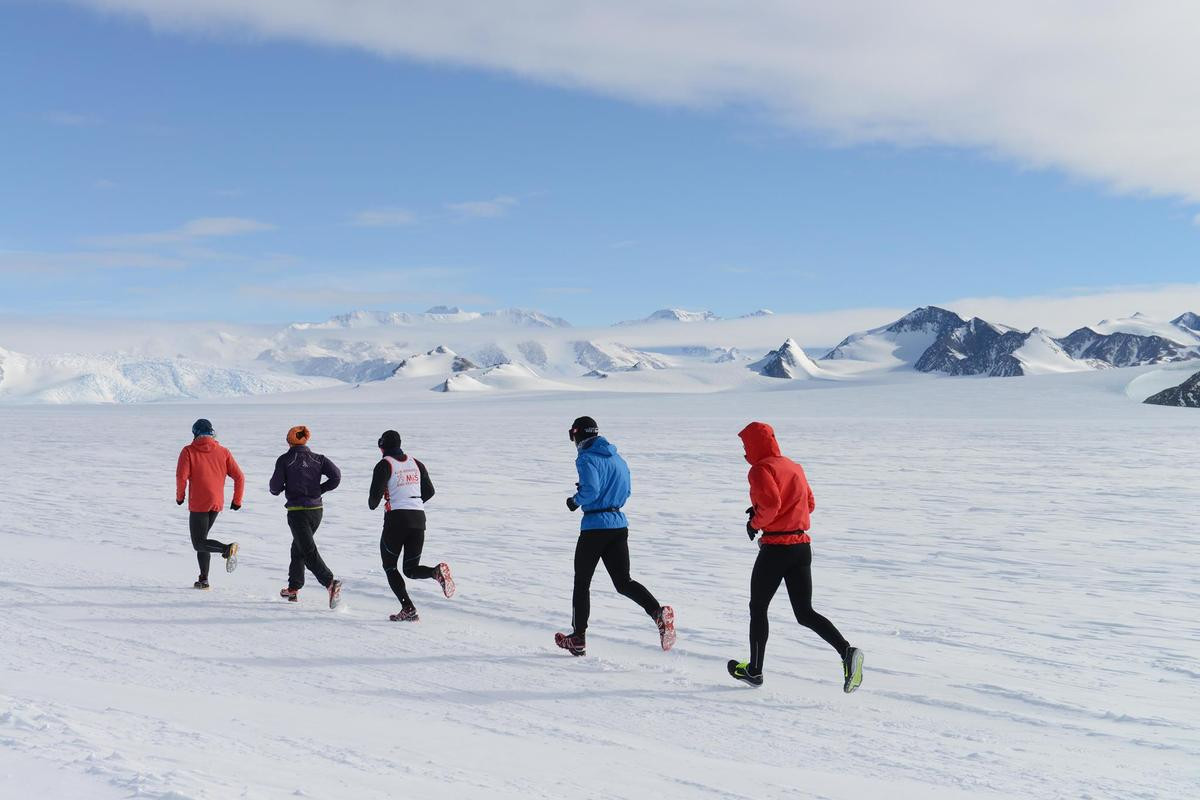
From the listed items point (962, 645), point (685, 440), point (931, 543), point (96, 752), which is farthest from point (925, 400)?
point (96, 752)

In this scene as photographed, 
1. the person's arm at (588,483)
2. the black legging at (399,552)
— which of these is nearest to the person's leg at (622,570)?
the person's arm at (588,483)

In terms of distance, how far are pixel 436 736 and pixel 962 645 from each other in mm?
4042

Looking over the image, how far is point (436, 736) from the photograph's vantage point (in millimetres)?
4797

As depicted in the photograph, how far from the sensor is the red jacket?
5473 mm

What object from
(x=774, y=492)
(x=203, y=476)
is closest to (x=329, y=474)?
(x=203, y=476)

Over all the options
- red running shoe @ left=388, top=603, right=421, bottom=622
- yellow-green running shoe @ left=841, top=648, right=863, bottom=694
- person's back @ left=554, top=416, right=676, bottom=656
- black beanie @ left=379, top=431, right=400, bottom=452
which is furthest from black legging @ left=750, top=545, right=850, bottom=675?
black beanie @ left=379, top=431, right=400, bottom=452

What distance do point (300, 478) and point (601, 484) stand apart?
9.70 ft

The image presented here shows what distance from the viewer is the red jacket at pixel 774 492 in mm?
5473

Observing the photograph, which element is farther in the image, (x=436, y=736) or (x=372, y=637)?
(x=372, y=637)

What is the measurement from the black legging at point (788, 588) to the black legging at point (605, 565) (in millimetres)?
913

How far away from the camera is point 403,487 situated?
23.4 ft

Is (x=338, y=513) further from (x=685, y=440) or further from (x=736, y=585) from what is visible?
(x=685, y=440)

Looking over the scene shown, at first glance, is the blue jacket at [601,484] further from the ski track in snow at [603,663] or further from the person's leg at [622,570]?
the ski track in snow at [603,663]

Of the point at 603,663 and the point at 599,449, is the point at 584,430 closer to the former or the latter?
the point at 599,449
